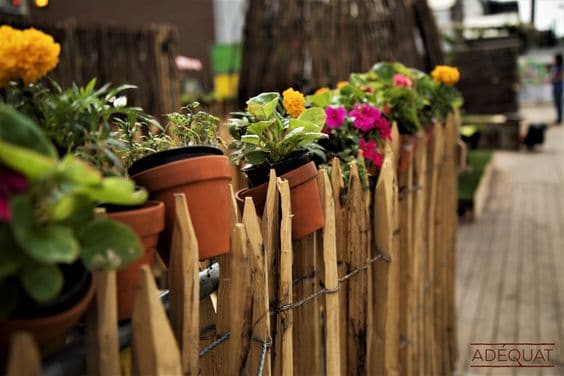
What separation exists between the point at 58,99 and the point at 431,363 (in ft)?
7.31

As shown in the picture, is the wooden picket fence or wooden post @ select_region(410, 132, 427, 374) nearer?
the wooden picket fence

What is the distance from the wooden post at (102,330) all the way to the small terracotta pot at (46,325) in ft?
0.12

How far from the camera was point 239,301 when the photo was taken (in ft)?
3.63

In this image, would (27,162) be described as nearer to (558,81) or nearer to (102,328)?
(102,328)

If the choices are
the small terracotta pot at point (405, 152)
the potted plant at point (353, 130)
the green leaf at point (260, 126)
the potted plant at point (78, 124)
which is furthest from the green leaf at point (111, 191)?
the small terracotta pot at point (405, 152)

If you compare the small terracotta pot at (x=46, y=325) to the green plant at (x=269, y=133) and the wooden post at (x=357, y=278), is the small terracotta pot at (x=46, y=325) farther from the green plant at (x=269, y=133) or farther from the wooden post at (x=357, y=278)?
the wooden post at (x=357, y=278)

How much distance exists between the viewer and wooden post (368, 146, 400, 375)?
5.74 ft

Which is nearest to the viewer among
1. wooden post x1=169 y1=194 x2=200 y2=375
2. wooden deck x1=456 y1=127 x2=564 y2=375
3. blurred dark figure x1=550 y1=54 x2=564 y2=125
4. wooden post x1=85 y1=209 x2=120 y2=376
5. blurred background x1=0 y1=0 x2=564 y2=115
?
wooden post x1=85 y1=209 x2=120 y2=376

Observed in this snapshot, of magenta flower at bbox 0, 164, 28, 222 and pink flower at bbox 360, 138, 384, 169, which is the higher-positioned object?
magenta flower at bbox 0, 164, 28, 222

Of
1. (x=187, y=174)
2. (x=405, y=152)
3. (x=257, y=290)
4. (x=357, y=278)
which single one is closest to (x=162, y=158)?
(x=187, y=174)

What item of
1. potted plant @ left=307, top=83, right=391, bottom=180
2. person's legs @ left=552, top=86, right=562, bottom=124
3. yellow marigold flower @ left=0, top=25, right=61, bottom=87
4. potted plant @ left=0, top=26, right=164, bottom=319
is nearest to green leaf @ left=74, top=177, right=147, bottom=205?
potted plant @ left=0, top=26, right=164, bottom=319

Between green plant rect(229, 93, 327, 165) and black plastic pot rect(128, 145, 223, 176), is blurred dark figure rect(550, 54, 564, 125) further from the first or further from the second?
black plastic pot rect(128, 145, 223, 176)

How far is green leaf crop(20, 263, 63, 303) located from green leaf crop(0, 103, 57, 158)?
13 centimetres

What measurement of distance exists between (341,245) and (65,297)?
37.9 inches
